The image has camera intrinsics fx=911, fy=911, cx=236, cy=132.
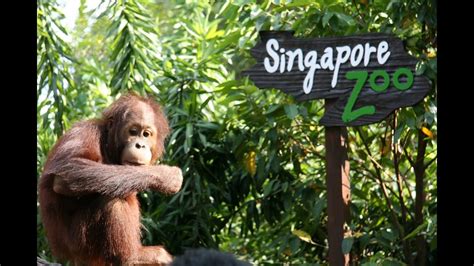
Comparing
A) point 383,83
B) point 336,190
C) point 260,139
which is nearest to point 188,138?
point 260,139

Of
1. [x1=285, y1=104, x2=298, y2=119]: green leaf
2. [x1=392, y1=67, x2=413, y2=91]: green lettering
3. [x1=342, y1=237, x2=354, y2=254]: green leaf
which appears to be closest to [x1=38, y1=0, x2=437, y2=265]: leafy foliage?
[x1=285, y1=104, x2=298, y2=119]: green leaf

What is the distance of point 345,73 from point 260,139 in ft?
3.40

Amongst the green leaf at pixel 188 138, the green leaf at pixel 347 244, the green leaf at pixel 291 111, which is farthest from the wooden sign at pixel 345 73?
the green leaf at pixel 188 138

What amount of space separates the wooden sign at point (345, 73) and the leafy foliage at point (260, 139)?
0.20m

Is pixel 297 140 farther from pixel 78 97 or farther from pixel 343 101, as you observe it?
pixel 78 97

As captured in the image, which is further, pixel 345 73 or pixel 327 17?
pixel 327 17

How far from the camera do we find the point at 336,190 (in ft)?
14.2

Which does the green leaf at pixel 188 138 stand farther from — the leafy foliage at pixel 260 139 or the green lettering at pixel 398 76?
the green lettering at pixel 398 76

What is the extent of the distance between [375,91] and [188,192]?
5.44ft

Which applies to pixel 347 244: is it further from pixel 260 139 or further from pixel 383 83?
pixel 260 139

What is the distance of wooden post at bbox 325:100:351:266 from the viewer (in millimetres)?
4324
